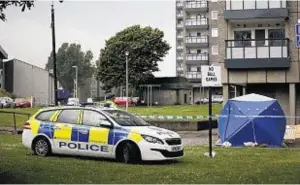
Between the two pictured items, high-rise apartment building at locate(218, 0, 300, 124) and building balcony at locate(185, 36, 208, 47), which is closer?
high-rise apartment building at locate(218, 0, 300, 124)

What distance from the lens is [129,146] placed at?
13.2m

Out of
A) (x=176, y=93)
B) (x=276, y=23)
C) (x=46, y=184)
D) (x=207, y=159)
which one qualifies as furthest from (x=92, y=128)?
(x=176, y=93)

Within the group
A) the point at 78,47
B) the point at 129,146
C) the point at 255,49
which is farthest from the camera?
the point at 78,47

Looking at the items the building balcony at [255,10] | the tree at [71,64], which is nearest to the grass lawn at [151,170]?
the building balcony at [255,10]

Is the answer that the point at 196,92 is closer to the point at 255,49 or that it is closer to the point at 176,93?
the point at 176,93

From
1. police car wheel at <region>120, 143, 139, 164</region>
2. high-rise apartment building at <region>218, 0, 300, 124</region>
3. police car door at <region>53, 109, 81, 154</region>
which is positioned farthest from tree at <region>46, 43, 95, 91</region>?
police car wheel at <region>120, 143, 139, 164</region>

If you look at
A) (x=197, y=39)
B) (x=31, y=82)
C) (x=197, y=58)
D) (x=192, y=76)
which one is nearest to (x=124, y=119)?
(x=197, y=58)

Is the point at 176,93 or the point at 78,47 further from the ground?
the point at 78,47

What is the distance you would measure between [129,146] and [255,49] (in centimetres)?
1931

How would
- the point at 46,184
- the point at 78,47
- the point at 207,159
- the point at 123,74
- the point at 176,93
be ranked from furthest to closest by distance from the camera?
the point at 78,47, the point at 176,93, the point at 123,74, the point at 207,159, the point at 46,184

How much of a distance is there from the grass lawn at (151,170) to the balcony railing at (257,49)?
16.0 metres

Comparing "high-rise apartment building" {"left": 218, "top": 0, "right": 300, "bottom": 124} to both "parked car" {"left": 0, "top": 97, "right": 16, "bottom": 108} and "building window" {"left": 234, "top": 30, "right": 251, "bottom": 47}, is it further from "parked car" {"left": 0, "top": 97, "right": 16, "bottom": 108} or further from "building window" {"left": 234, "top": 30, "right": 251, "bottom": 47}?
"parked car" {"left": 0, "top": 97, "right": 16, "bottom": 108}

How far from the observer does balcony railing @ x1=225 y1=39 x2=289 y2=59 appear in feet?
100

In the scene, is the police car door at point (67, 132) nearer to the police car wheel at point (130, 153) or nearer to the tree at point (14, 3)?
the police car wheel at point (130, 153)
